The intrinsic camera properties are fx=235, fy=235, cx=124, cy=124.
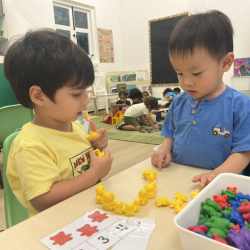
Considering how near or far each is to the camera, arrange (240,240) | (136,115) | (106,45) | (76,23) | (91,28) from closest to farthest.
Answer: (240,240) < (136,115) < (76,23) < (91,28) < (106,45)

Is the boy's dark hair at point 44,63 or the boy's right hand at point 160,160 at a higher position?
the boy's dark hair at point 44,63

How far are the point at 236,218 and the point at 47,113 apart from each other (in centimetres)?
55

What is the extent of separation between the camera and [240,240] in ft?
1.13

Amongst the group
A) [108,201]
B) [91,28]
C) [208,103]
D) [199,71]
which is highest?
[91,28]

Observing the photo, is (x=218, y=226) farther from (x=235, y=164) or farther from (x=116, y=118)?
(x=116, y=118)

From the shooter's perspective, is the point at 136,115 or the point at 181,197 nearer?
the point at 181,197

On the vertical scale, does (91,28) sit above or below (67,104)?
above

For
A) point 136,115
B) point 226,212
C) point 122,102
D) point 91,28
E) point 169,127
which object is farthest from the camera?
point 91,28

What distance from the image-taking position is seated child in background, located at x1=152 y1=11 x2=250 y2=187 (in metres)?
0.72

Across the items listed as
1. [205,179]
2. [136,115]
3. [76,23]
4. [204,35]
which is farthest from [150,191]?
[76,23]

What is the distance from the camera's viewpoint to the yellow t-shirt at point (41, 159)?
23.5 inches

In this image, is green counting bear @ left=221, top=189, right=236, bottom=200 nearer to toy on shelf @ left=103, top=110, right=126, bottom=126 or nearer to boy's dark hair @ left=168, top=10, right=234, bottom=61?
boy's dark hair @ left=168, top=10, right=234, bottom=61

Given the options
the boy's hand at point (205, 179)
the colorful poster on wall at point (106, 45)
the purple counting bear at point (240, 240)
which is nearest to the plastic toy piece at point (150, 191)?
the boy's hand at point (205, 179)

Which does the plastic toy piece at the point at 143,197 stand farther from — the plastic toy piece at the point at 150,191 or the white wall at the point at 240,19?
the white wall at the point at 240,19
